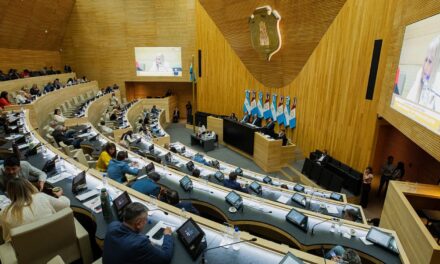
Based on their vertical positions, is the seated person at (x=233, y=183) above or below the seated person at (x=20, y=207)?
below

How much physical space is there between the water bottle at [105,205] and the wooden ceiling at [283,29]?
320 inches

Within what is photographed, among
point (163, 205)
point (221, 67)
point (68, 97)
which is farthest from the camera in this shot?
point (221, 67)

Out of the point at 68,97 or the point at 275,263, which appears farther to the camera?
the point at 68,97

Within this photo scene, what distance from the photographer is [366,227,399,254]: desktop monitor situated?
2.96 metres

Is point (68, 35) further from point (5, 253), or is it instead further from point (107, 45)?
point (5, 253)

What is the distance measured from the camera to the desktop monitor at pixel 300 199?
4.29 m

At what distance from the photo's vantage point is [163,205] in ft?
10.0

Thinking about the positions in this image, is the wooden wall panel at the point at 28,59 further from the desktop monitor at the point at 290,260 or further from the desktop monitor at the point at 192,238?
the desktop monitor at the point at 290,260

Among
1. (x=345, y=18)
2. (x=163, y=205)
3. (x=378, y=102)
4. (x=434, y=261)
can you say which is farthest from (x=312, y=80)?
(x=163, y=205)

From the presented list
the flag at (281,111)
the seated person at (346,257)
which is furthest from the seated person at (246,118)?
the seated person at (346,257)

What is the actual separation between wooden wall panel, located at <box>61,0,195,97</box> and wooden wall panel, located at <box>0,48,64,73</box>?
648 mm

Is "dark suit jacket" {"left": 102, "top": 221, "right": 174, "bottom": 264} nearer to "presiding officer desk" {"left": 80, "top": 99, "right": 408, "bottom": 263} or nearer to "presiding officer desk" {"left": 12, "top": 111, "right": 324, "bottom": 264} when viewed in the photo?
"presiding officer desk" {"left": 12, "top": 111, "right": 324, "bottom": 264}

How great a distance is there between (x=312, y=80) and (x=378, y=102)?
2736 mm

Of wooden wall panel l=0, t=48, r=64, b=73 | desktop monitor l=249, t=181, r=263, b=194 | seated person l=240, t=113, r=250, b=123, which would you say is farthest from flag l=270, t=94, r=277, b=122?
wooden wall panel l=0, t=48, r=64, b=73
